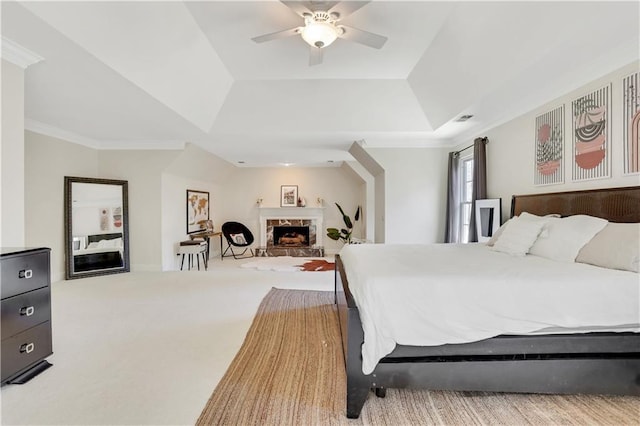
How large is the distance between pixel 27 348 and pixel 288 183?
6493mm

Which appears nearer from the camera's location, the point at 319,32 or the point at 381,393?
the point at 381,393

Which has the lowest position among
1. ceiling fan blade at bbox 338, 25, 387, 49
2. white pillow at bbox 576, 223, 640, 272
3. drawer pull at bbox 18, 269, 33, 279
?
drawer pull at bbox 18, 269, 33, 279

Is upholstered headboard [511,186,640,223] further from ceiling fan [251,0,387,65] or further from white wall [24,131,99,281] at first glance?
white wall [24,131,99,281]

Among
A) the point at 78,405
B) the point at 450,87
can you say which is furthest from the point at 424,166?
the point at 78,405

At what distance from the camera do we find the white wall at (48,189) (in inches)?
152

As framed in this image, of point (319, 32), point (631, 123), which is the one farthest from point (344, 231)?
point (631, 123)

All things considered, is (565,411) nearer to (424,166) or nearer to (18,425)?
(18,425)

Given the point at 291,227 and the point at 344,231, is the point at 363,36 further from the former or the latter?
the point at 291,227

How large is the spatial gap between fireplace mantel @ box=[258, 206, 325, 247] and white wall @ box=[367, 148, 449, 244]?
3.21m

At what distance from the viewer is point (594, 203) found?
229 cm

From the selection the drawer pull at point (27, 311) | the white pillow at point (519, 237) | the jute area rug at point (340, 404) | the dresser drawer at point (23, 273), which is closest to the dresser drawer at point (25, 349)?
the drawer pull at point (27, 311)

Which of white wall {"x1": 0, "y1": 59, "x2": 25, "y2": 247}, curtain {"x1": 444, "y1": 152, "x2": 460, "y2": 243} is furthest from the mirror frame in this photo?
curtain {"x1": 444, "y1": 152, "x2": 460, "y2": 243}

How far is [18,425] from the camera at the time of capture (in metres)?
1.49

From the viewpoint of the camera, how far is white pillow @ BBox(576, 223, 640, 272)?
5.44 ft
